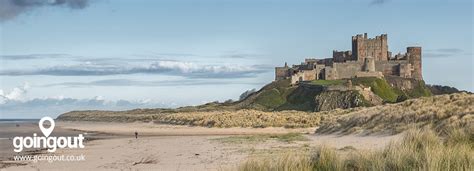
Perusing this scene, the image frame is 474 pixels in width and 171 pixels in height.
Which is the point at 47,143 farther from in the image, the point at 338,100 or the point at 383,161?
the point at 338,100

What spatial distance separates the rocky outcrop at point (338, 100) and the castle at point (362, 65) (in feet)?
57.6

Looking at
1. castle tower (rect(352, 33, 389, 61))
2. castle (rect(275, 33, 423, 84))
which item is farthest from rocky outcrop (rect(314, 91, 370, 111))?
castle tower (rect(352, 33, 389, 61))

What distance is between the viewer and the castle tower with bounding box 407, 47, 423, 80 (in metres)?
98.7

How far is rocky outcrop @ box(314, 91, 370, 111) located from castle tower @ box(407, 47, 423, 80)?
2926 cm

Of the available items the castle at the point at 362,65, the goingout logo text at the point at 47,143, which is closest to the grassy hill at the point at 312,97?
the castle at the point at 362,65

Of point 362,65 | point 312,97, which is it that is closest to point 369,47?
point 362,65

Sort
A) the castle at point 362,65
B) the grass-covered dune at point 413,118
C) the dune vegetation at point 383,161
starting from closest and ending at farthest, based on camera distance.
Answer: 1. the dune vegetation at point 383,161
2. the grass-covered dune at point 413,118
3. the castle at point 362,65

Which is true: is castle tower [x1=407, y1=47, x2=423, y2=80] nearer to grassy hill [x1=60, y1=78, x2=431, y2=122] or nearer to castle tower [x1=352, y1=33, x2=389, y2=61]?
castle tower [x1=352, y1=33, x2=389, y2=61]

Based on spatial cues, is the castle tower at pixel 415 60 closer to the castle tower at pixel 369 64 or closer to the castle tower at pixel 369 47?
the castle tower at pixel 369 47

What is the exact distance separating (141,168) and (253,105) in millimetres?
65827

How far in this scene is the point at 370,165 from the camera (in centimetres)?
720

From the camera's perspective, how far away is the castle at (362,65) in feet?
301

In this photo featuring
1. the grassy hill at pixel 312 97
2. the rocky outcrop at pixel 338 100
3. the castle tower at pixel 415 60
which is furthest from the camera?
the castle tower at pixel 415 60

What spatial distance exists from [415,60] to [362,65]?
11145 millimetres
